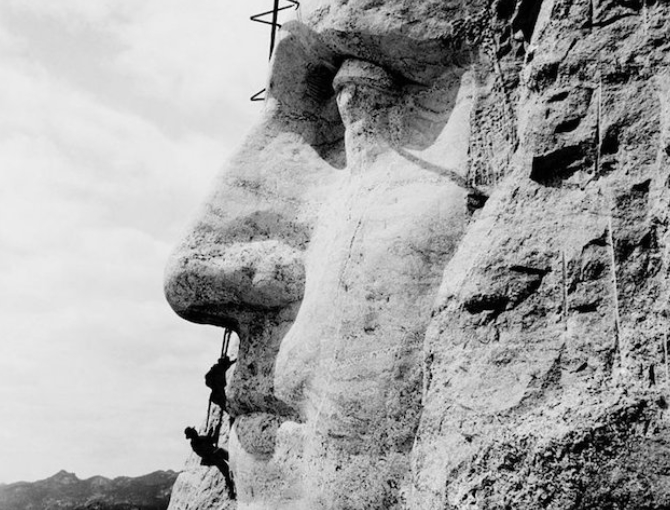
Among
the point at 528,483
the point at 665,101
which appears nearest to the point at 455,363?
the point at 528,483

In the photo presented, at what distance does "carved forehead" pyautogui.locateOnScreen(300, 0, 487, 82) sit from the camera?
3.34m

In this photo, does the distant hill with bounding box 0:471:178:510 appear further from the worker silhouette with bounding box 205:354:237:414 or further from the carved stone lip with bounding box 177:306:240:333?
the carved stone lip with bounding box 177:306:240:333

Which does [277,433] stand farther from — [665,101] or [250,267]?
[665,101]

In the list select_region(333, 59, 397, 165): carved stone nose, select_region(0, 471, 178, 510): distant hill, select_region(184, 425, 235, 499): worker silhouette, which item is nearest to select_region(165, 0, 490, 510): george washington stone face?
select_region(333, 59, 397, 165): carved stone nose

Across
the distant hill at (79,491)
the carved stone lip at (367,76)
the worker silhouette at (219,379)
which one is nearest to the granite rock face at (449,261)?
the carved stone lip at (367,76)

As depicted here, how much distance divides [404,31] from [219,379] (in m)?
1.90

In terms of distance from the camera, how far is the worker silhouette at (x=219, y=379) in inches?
171

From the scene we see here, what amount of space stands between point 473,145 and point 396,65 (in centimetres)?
52

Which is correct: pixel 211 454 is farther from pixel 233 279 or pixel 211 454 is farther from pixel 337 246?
pixel 337 246

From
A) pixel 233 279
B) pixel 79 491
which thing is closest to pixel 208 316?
pixel 233 279

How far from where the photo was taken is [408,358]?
9.91 feet

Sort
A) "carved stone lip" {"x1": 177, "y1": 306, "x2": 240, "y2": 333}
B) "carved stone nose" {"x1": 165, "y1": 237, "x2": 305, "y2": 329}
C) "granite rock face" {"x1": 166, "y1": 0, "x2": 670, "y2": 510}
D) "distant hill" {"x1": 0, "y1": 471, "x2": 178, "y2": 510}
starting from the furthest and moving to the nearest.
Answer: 1. "distant hill" {"x1": 0, "y1": 471, "x2": 178, "y2": 510}
2. "carved stone lip" {"x1": 177, "y1": 306, "x2": 240, "y2": 333}
3. "carved stone nose" {"x1": 165, "y1": 237, "x2": 305, "y2": 329}
4. "granite rock face" {"x1": 166, "y1": 0, "x2": 670, "y2": 510}

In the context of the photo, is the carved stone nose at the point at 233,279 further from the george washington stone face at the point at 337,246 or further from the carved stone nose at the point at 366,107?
the carved stone nose at the point at 366,107

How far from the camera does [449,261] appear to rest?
308cm
